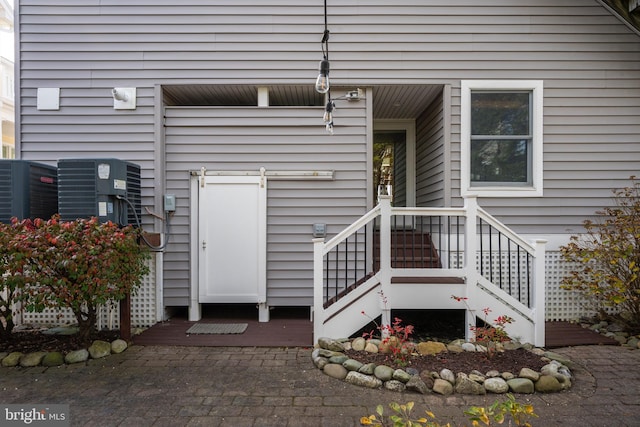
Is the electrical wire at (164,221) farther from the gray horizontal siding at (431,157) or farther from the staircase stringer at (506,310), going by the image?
the staircase stringer at (506,310)

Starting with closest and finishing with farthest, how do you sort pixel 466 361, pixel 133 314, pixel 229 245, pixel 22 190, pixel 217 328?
pixel 466 361 → pixel 22 190 → pixel 217 328 → pixel 133 314 → pixel 229 245

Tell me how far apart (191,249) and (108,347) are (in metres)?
1.38

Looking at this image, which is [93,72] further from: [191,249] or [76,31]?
[191,249]

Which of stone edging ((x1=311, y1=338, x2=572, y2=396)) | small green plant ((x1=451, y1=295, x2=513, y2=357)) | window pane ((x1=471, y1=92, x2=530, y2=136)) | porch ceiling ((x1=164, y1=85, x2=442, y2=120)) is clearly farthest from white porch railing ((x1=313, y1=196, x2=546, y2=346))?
porch ceiling ((x1=164, y1=85, x2=442, y2=120))

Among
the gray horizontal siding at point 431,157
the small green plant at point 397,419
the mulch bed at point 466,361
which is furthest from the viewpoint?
the gray horizontal siding at point 431,157

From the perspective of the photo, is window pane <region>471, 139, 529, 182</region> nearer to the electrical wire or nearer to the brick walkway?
the brick walkway

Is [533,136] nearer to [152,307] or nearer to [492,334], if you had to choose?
[492,334]

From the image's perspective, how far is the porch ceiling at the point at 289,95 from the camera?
4598 millimetres

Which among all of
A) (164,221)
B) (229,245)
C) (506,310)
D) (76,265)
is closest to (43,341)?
(76,265)

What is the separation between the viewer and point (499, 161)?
4.57 meters

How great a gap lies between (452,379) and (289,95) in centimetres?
386

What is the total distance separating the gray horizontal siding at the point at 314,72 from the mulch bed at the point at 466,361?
5.16 ft

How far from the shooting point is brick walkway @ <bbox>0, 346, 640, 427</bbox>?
2.39 meters

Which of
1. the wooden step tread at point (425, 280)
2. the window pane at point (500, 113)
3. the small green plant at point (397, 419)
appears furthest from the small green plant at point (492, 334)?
the window pane at point (500, 113)
